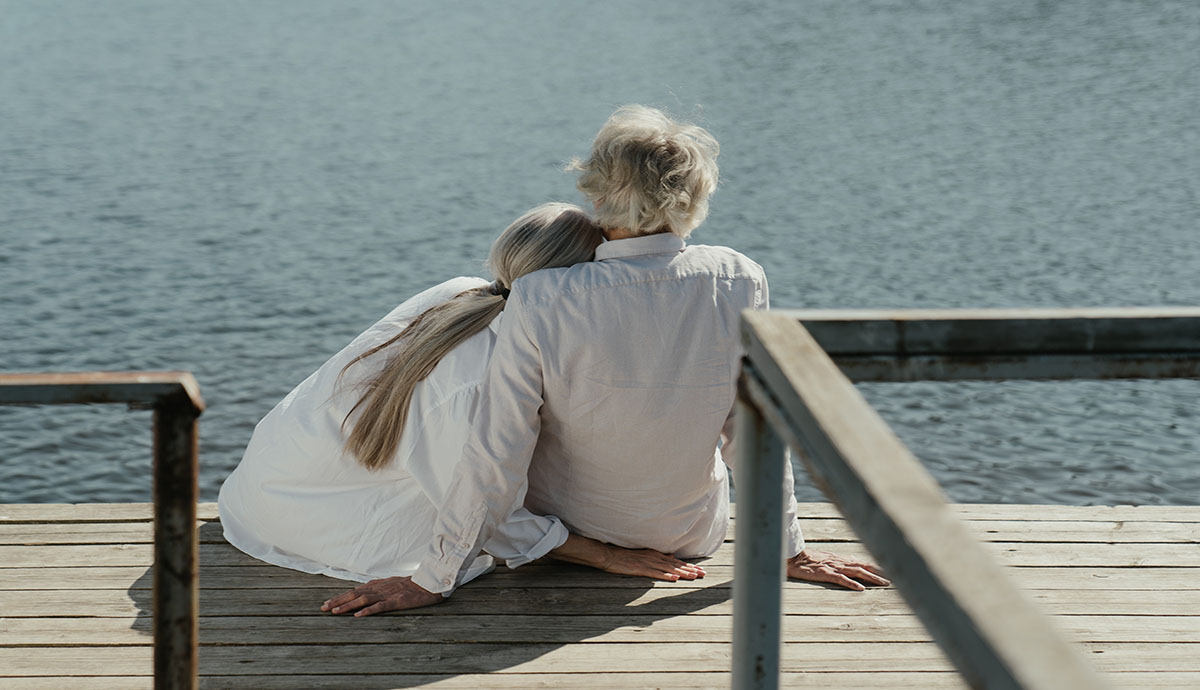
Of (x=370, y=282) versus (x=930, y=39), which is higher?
(x=930, y=39)

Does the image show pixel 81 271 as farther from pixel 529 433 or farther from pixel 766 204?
pixel 529 433

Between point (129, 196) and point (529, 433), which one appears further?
point (129, 196)

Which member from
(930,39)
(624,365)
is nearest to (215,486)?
(624,365)

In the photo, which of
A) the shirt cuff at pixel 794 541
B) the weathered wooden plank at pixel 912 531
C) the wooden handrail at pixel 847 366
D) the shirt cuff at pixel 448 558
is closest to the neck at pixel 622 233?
the shirt cuff at pixel 448 558

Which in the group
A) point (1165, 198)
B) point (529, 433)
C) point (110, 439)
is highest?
point (529, 433)

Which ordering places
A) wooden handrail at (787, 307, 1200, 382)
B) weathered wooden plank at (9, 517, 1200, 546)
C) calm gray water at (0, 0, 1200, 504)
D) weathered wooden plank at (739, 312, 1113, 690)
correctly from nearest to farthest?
1. weathered wooden plank at (739, 312, 1113, 690)
2. wooden handrail at (787, 307, 1200, 382)
3. weathered wooden plank at (9, 517, 1200, 546)
4. calm gray water at (0, 0, 1200, 504)

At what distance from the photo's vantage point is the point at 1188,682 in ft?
7.61

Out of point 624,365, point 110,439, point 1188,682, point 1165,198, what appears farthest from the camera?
point 1165,198

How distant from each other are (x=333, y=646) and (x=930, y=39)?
54.5 feet

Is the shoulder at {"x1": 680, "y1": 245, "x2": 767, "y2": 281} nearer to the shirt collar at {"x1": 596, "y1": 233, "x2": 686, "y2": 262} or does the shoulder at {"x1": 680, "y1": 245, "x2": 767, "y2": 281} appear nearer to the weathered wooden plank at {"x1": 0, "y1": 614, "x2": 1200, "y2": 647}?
the shirt collar at {"x1": 596, "y1": 233, "x2": 686, "y2": 262}

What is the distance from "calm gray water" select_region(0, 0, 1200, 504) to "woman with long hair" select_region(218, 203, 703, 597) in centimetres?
58

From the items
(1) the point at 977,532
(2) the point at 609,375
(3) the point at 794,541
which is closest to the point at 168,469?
(2) the point at 609,375

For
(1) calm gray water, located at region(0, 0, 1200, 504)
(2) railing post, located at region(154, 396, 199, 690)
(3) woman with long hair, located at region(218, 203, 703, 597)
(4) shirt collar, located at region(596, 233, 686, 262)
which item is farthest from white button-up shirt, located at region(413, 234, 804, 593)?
(2) railing post, located at region(154, 396, 199, 690)

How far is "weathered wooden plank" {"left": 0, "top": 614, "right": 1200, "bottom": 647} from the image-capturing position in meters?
2.48
